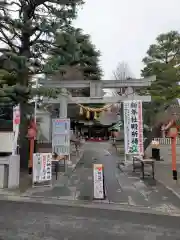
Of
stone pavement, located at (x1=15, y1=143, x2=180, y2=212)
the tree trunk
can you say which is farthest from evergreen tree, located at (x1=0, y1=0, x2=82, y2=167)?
stone pavement, located at (x1=15, y1=143, x2=180, y2=212)

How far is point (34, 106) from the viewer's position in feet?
37.9

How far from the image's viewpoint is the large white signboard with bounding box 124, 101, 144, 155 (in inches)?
509

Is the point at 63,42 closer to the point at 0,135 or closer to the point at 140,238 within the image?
the point at 0,135

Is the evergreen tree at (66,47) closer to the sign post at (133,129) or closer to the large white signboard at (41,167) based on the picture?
the sign post at (133,129)

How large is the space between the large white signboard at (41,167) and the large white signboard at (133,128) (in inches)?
229

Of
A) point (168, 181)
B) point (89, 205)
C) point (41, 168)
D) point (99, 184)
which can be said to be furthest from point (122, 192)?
point (41, 168)

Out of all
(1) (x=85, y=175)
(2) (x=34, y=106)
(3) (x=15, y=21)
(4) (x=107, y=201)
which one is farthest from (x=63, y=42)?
(4) (x=107, y=201)

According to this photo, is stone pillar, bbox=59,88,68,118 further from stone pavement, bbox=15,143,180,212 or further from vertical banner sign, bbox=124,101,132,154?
stone pavement, bbox=15,143,180,212

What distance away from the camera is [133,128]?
512 inches

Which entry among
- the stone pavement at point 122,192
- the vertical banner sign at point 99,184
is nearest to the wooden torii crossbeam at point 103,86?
the stone pavement at point 122,192

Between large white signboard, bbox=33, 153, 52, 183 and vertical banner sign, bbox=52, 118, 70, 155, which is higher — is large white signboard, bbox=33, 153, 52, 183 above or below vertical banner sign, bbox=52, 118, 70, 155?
below

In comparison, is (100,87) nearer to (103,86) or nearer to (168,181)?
(103,86)

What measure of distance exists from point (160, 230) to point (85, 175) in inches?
244

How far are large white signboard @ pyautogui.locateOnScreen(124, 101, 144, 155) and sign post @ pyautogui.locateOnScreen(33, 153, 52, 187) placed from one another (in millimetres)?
5817
